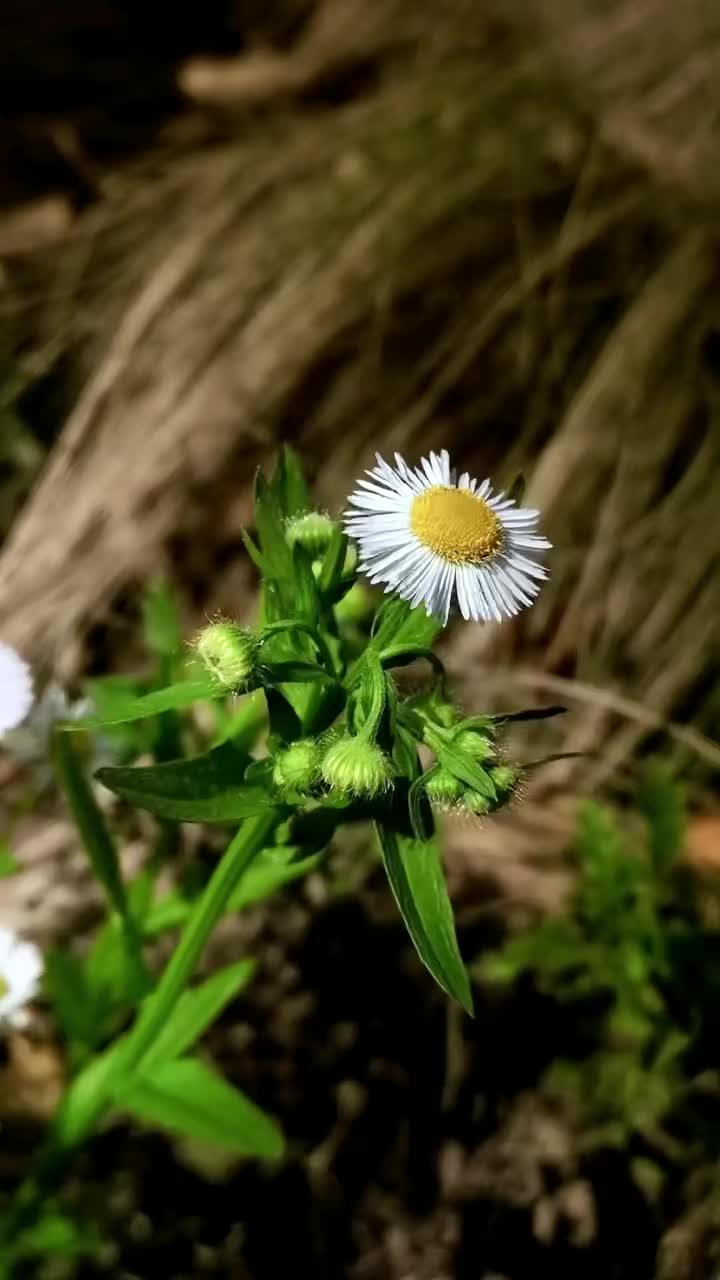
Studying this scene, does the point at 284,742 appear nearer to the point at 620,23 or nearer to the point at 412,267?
the point at 412,267

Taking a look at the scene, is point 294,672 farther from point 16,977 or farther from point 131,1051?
point 16,977

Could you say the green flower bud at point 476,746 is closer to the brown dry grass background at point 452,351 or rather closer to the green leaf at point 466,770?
the green leaf at point 466,770

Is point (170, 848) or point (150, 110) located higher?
point (150, 110)

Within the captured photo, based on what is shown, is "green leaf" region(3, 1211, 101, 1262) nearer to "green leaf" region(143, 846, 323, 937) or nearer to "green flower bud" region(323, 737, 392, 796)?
"green leaf" region(143, 846, 323, 937)

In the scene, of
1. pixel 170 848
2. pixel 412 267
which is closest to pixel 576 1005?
pixel 170 848

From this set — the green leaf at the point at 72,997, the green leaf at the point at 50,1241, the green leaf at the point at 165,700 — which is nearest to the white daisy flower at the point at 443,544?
the green leaf at the point at 165,700

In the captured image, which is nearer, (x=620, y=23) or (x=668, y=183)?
(x=668, y=183)
